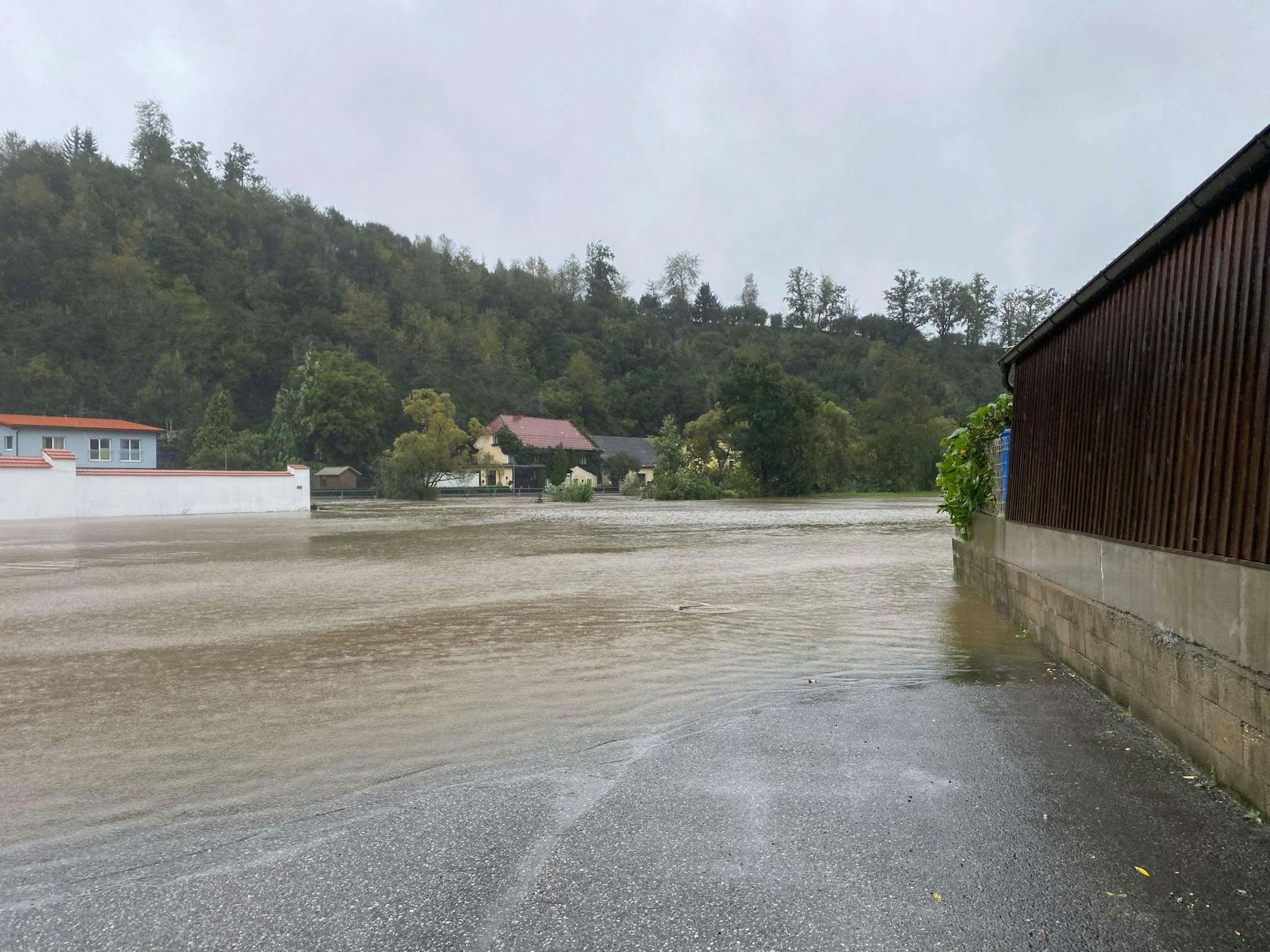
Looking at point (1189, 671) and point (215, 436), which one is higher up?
point (215, 436)

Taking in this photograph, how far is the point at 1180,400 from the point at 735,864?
12.1ft

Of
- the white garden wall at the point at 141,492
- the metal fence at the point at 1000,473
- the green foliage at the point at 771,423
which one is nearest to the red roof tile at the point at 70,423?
the white garden wall at the point at 141,492

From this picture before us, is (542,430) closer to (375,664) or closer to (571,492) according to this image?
(571,492)

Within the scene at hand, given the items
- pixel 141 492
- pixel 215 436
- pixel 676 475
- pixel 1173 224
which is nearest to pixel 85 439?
pixel 215 436

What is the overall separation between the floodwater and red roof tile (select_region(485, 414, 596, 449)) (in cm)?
6809

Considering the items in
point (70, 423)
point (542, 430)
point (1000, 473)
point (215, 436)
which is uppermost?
point (542, 430)

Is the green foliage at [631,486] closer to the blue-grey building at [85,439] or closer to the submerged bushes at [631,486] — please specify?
the submerged bushes at [631,486]

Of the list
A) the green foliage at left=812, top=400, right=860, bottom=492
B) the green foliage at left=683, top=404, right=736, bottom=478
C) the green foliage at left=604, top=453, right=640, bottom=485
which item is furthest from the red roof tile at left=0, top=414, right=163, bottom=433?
the green foliage at left=812, top=400, right=860, bottom=492

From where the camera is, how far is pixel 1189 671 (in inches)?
169

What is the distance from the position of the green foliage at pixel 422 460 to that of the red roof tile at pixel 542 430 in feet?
69.9

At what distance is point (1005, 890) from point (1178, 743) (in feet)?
6.81

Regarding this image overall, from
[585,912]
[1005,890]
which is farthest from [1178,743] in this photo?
[585,912]

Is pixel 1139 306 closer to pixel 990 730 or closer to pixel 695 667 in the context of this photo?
pixel 990 730

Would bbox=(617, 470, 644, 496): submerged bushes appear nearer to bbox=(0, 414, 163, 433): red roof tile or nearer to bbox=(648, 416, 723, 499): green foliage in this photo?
bbox=(648, 416, 723, 499): green foliage
